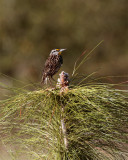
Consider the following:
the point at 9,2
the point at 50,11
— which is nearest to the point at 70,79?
the point at 50,11

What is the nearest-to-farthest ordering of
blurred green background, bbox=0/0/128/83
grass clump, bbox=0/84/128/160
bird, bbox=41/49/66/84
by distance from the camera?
grass clump, bbox=0/84/128/160, bird, bbox=41/49/66/84, blurred green background, bbox=0/0/128/83

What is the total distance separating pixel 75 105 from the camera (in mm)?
712

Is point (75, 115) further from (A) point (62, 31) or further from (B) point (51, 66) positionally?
(A) point (62, 31)

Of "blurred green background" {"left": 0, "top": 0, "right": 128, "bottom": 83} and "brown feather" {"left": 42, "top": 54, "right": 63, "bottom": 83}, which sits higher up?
"blurred green background" {"left": 0, "top": 0, "right": 128, "bottom": 83}

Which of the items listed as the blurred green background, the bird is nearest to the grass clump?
the bird

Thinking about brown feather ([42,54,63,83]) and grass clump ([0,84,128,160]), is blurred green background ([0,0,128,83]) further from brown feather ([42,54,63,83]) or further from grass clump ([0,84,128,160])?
grass clump ([0,84,128,160])

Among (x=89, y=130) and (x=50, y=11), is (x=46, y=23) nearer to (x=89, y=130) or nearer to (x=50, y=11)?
(x=50, y=11)

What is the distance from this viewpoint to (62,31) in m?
5.14

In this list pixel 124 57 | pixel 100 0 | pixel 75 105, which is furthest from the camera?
pixel 100 0

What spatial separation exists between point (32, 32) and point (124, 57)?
6.06ft

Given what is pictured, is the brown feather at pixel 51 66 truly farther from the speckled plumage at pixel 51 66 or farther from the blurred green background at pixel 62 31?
the blurred green background at pixel 62 31

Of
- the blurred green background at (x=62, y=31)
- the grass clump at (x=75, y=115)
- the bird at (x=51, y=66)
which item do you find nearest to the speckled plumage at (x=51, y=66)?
the bird at (x=51, y=66)

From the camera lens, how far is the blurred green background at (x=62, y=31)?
16.1ft

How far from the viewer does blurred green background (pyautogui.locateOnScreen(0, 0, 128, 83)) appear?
4898mm
